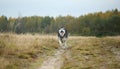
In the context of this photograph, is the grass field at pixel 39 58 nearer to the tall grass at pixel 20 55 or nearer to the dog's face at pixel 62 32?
the tall grass at pixel 20 55

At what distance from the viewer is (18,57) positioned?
13617 millimetres

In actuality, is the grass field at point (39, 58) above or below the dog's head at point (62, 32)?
below

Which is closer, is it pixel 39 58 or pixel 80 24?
pixel 39 58

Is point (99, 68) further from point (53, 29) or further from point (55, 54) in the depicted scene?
point (53, 29)

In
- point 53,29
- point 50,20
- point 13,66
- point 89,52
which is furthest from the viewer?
point 50,20

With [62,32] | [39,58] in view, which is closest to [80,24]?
[62,32]

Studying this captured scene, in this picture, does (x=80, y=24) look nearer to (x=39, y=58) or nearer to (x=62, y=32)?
(x=62, y=32)

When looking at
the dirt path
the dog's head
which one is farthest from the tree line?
the dirt path

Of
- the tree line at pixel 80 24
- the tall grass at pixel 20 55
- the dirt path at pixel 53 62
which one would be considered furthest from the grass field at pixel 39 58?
the tree line at pixel 80 24

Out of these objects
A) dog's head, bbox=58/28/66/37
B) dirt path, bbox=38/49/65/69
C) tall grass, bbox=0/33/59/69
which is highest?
dog's head, bbox=58/28/66/37

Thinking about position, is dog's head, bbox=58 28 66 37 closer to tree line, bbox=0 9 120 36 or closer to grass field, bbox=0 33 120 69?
grass field, bbox=0 33 120 69

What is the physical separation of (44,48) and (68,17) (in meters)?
89.5

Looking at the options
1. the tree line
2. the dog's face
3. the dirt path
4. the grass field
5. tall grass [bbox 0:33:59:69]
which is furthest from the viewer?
the tree line

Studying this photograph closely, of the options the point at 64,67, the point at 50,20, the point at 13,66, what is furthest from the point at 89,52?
the point at 50,20
